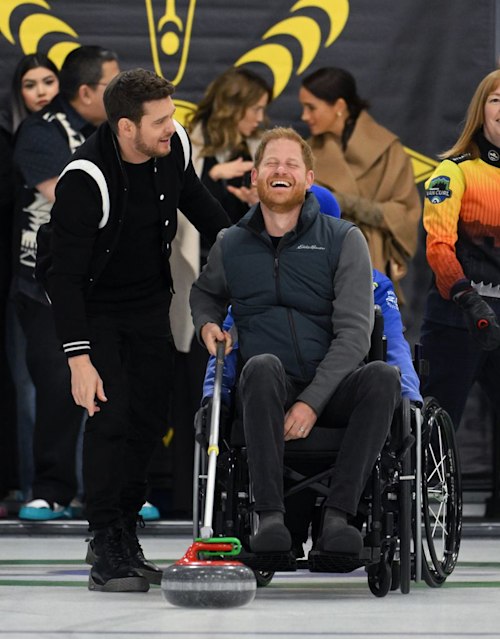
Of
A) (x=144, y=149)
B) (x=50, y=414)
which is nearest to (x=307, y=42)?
(x=50, y=414)

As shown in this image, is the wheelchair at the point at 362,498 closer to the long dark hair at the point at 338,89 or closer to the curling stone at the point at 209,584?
the curling stone at the point at 209,584

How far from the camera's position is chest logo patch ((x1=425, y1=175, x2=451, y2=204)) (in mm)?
5484

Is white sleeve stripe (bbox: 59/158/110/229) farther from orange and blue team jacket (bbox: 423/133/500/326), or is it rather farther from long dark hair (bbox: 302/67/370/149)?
long dark hair (bbox: 302/67/370/149)

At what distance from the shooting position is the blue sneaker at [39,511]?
6.40 metres

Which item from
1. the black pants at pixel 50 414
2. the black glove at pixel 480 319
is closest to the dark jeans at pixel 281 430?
the black glove at pixel 480 319

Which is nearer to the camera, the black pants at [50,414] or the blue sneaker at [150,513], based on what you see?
the black pants at [50,414]

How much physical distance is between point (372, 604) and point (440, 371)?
4.69 ft

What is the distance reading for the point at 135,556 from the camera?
476 centimetres

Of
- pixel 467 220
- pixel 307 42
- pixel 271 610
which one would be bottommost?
pixel 271 610

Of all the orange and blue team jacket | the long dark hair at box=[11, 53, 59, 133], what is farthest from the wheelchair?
the long dark hair at box=[11, 53, 59, 133]

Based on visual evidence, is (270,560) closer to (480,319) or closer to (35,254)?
(480,319)

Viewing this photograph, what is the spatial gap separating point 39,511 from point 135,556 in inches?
67.6

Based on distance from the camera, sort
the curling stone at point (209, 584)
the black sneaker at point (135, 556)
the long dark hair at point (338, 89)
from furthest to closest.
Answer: the long dark hair at point (338, 89) → the black sneaker at point (135, 556) → the curling stone at point (209, 584)

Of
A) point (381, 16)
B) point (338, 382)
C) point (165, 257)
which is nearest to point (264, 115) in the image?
point (381, 16)
